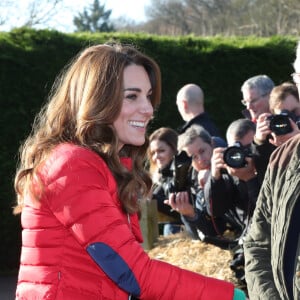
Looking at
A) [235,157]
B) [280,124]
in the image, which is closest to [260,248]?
[280,124]

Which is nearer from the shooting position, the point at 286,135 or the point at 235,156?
the point at 286,135

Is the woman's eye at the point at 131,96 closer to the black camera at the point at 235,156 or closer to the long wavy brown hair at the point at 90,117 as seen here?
the long wavy brown hair at the point at 90,117

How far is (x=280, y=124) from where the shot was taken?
4742mm

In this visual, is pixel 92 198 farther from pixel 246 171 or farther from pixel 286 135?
pixel 246 171

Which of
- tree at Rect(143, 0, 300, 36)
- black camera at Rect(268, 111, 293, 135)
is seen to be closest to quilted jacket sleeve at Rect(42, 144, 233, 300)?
black camera at Rect(268, 111, 293, 135)

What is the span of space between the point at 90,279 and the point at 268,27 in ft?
87.1

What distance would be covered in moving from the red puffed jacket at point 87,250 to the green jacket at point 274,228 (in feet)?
1.46

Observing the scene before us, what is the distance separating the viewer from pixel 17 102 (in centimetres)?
957

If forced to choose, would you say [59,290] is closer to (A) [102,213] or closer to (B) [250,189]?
(A) [102,213]

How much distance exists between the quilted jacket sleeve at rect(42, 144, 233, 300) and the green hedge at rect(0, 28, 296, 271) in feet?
23.0

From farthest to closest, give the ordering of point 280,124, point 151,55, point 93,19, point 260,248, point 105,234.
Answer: point 93,19 < point 151,55 < point 280,124 < point 260,248 < point 105,234

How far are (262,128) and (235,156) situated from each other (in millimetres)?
260

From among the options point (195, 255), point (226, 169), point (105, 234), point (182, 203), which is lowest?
point (195, 255)

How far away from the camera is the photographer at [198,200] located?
5.68 m
